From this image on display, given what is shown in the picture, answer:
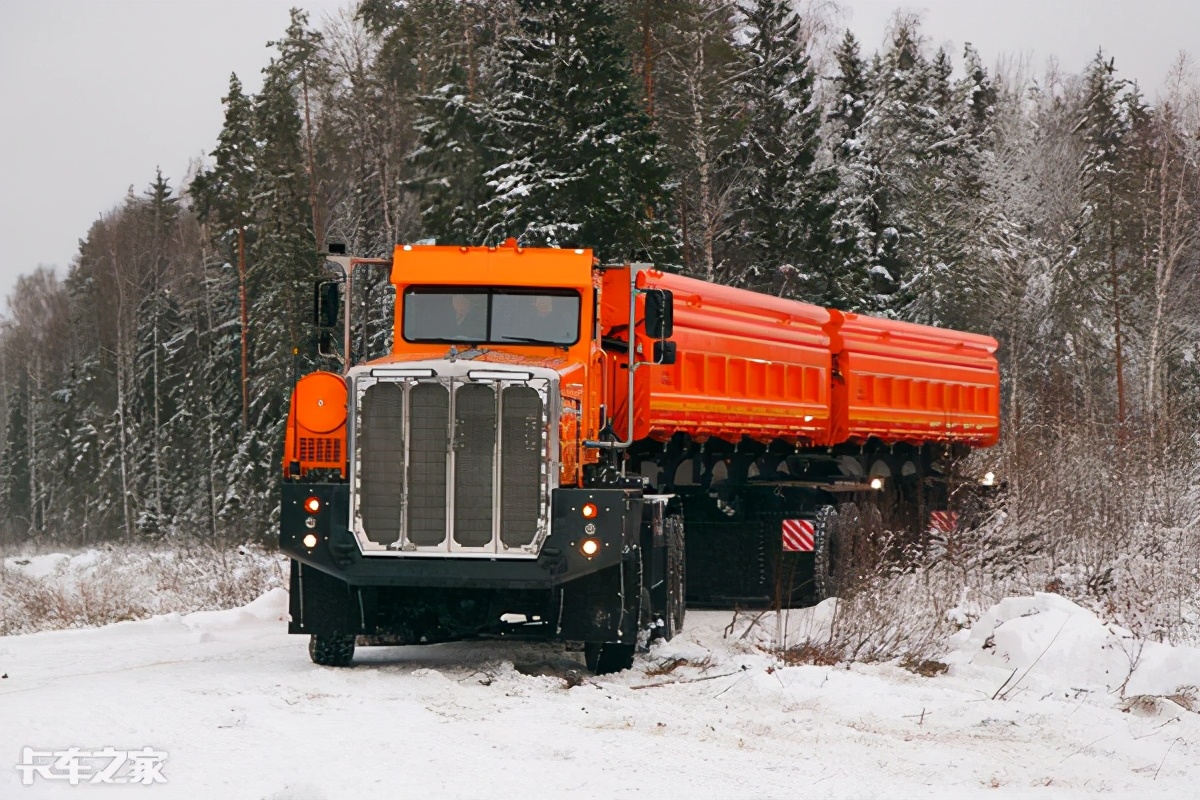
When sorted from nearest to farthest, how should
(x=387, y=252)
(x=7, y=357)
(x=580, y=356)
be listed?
(x=580, y=356) → (x=387, y=252) → (x=7, y=357)

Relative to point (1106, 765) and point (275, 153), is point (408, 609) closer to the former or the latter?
point (1106, 765)

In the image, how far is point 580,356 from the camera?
41.0 feet

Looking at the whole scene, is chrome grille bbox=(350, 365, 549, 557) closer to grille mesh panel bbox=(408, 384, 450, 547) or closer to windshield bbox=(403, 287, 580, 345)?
grille mesh panel bbox=(408, 384, 450, 547)

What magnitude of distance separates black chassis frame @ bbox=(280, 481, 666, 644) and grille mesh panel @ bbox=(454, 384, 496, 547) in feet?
0.70

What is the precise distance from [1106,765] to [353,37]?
33.8 meters

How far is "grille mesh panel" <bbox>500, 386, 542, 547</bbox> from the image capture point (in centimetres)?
1088

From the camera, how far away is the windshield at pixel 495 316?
41.4ft

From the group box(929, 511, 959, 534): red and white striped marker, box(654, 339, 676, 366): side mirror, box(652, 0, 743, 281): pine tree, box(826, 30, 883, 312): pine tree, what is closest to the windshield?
box(654, 339, 676, 366): side mirror

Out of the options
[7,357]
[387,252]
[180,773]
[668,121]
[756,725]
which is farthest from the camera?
[7,357]

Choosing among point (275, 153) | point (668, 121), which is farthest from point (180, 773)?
point (275, 153)

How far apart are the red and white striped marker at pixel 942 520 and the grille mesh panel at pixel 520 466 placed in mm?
11159

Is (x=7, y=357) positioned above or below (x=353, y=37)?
below

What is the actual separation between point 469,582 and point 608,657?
147cm

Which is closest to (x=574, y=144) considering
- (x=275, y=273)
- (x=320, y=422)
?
(x=275, y=273)
